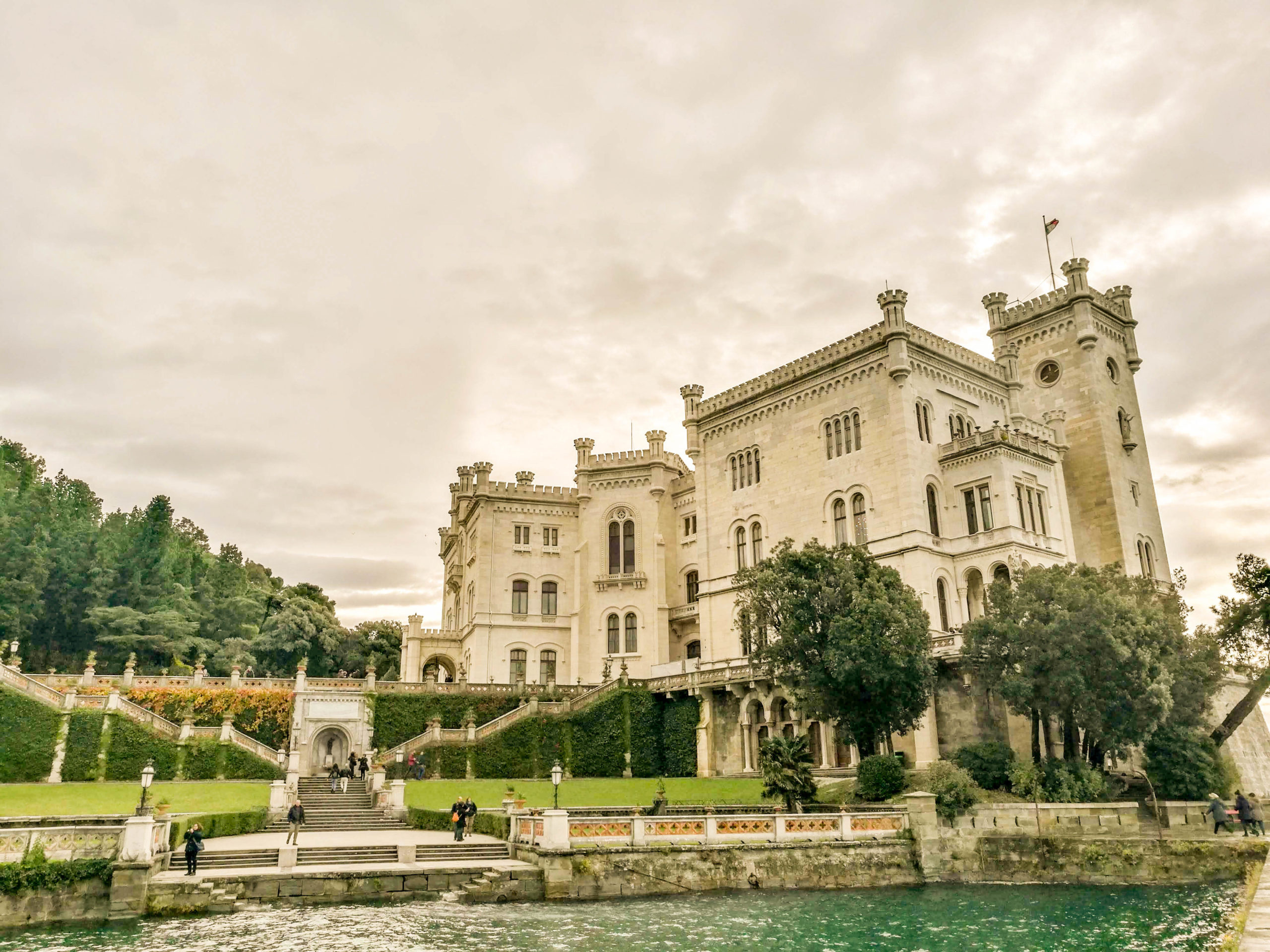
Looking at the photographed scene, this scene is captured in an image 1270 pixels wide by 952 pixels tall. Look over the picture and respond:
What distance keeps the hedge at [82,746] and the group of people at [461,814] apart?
18.4 metres

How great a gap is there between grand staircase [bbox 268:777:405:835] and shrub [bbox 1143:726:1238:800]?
79.8 feet

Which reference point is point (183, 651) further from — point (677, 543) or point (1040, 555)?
point (1040, 555)

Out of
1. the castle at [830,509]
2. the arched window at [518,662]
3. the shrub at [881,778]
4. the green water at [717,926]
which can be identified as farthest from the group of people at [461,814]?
the arched window at [518,662]

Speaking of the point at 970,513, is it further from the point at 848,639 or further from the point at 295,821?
the point at 295,821

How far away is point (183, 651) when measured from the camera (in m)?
55.4

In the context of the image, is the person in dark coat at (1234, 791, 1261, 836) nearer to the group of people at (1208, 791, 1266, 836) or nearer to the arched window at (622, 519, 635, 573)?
the group of people at (1208, 791, 1266, 836)

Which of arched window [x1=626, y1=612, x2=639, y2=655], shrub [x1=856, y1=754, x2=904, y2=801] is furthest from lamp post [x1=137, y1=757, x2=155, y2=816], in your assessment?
arched window [x1=626, y1=612, x2=639, y2=655]

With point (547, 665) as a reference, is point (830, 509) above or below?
above

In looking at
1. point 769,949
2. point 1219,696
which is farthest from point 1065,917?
point 1219,696

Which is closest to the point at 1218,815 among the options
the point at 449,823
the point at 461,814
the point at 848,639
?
the point at 848,639

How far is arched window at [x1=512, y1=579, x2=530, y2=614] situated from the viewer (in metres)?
55.4

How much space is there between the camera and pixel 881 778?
93.1ft

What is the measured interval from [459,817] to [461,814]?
13cm

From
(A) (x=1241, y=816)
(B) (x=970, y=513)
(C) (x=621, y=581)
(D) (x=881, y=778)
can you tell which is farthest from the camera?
(C) (x=621, y=581)
